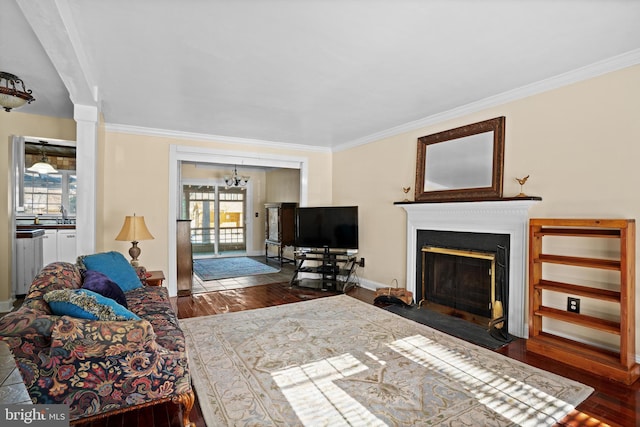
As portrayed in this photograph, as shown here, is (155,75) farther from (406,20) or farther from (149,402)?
(149,402)

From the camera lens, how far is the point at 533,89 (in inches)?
128

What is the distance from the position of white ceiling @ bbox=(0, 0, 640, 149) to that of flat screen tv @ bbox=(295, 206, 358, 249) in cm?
190

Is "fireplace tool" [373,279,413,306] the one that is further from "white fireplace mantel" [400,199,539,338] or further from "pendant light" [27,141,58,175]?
"pendant light" [27,141,58,175]

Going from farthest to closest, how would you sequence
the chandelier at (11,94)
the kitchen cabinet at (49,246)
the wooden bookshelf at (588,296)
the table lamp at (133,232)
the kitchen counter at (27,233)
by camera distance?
the kitchen cabinet at (49,246)
the kitchen counter at (27,233)
the table lamp at (133,232)
the chandelier at (11,94)
the wooden bookshelf at (588,296)

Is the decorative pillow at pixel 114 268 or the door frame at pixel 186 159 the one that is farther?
the door frame at pixel 186 159

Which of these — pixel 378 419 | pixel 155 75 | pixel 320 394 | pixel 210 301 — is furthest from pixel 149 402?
pixel 210 301

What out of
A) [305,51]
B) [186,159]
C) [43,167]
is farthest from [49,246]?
[305,51]

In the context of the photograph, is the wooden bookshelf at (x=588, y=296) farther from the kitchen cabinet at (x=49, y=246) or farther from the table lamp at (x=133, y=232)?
the kitchen cabinet at (x=49, y=246)

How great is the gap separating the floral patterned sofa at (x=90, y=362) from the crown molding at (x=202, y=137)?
11.2 feet

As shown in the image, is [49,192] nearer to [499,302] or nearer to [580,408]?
[499,302]

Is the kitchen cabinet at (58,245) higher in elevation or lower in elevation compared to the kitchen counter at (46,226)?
lower

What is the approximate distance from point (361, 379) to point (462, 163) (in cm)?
278

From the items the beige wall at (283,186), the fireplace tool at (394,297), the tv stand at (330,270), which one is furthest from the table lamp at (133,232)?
the beige wall at (283,186)

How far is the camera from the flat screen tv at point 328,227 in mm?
5406
